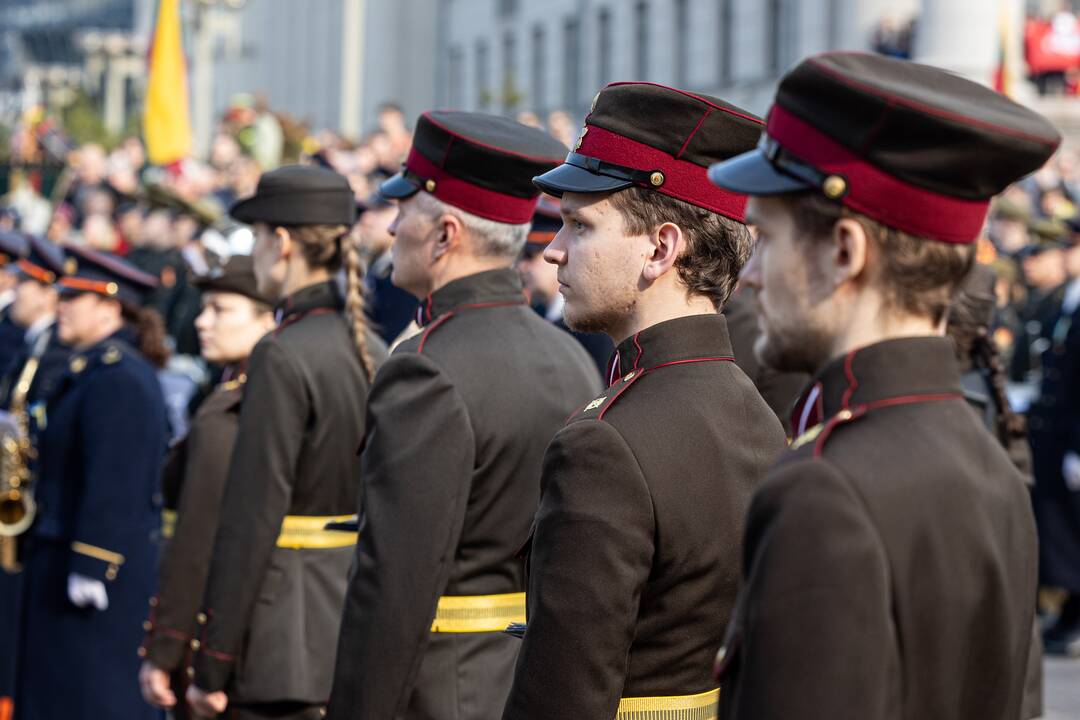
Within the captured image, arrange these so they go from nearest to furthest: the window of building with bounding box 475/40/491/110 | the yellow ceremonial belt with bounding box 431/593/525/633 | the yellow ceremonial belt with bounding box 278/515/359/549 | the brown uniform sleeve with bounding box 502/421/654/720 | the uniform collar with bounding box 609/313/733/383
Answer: the brown uniform sleeve with bounding box 502/421/654/720
the uniform collar with bounding box 609/313/733/383
the yellow ceremonial belt with bounding box 431/593/525/633
the yellow ceremonial belt with bounding box 278/515/359/549
the window of building with bounding box 475/40/491/110

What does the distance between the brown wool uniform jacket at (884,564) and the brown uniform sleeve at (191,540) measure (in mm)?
3093

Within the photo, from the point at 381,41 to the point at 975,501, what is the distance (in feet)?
165

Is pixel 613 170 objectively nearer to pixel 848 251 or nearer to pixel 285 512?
pixel 848 251

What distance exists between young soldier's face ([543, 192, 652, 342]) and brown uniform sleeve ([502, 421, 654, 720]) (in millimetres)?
347

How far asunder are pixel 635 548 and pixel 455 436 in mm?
922

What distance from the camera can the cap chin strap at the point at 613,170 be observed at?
3041 millimetres

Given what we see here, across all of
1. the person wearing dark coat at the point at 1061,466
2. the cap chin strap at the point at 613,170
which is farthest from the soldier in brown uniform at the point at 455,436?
the person wearing dark coat at the point at 1061,466

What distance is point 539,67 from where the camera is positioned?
140ft

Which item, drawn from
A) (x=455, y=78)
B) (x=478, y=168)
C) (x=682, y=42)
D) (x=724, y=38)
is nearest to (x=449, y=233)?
(x=478, y=168)

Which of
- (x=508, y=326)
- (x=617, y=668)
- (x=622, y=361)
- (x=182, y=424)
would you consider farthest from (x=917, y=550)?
(x=182, y=424)

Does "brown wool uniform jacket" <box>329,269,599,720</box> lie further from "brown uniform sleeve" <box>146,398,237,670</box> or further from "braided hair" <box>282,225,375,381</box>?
"brown uniform sleeve" <box>146,398,237,670</box>

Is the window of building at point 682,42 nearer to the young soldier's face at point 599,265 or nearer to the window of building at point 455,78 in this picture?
the window of building at point 455,78

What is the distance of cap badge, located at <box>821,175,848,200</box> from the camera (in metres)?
2.14

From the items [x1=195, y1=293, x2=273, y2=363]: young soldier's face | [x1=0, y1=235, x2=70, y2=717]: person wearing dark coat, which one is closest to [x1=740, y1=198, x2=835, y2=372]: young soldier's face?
[x1=195, y1=293, x2=273, y2=363]: young soldier's face
